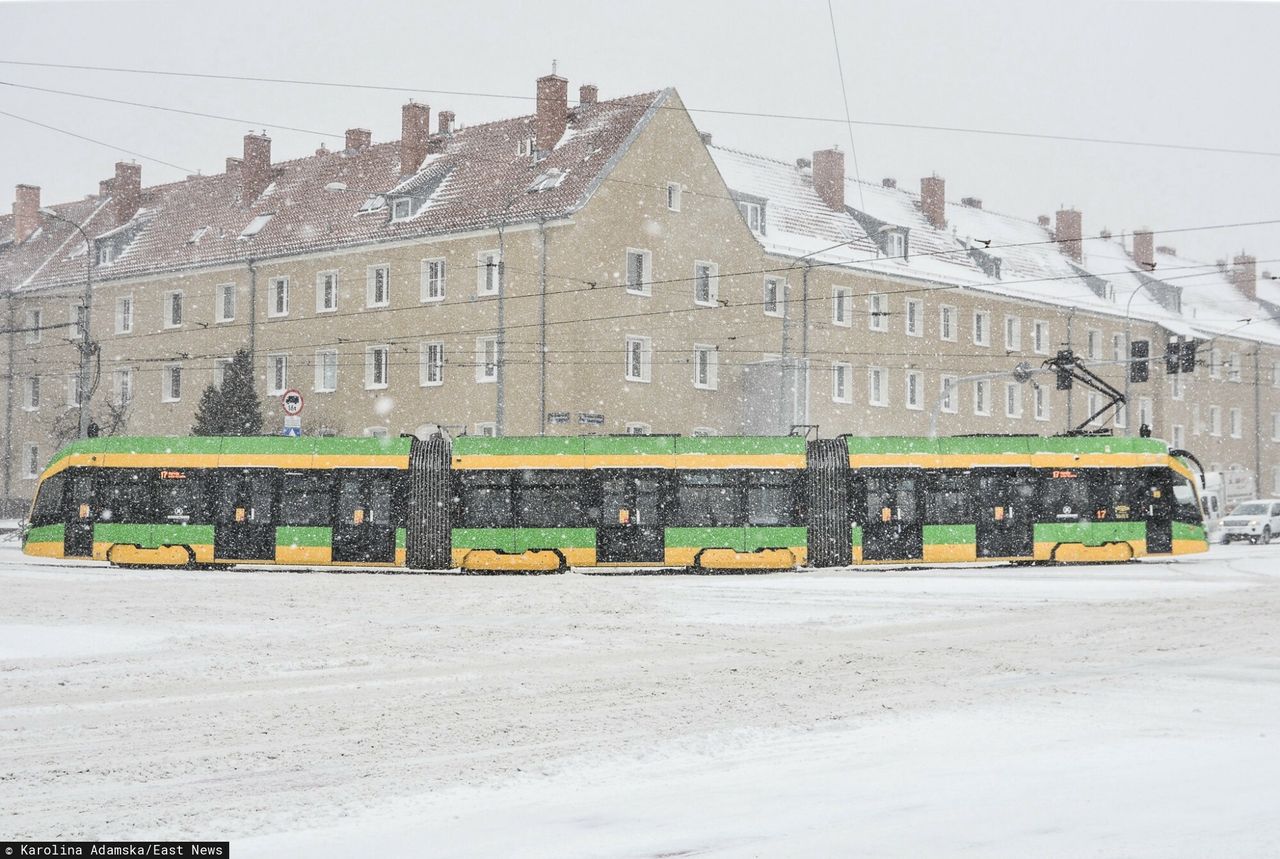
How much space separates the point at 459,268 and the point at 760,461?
18523mm

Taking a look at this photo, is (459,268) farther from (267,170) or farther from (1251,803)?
(1251,803)

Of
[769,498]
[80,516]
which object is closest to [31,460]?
[80,516]

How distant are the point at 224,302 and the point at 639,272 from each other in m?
16.8

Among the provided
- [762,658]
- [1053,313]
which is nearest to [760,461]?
[762,658]

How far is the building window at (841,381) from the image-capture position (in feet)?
188

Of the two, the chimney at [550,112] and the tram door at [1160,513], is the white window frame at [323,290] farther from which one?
the tram door at [1160,513]

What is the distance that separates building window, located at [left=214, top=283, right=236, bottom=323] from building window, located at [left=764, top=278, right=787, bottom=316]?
19.4 m

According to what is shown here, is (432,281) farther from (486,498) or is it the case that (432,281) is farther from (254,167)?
(486,498)

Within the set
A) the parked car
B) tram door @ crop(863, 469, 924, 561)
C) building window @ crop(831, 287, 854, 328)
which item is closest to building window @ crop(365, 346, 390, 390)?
building window @ crop(831, 287, 854, 328)

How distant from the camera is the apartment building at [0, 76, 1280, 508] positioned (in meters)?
48.2

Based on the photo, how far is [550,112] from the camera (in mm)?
51125

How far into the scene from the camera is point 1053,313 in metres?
67.9

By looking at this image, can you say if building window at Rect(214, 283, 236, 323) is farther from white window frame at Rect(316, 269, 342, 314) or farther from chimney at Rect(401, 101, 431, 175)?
chimney at Rect(401, 101, 431, 175)

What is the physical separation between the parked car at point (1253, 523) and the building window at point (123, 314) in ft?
134
